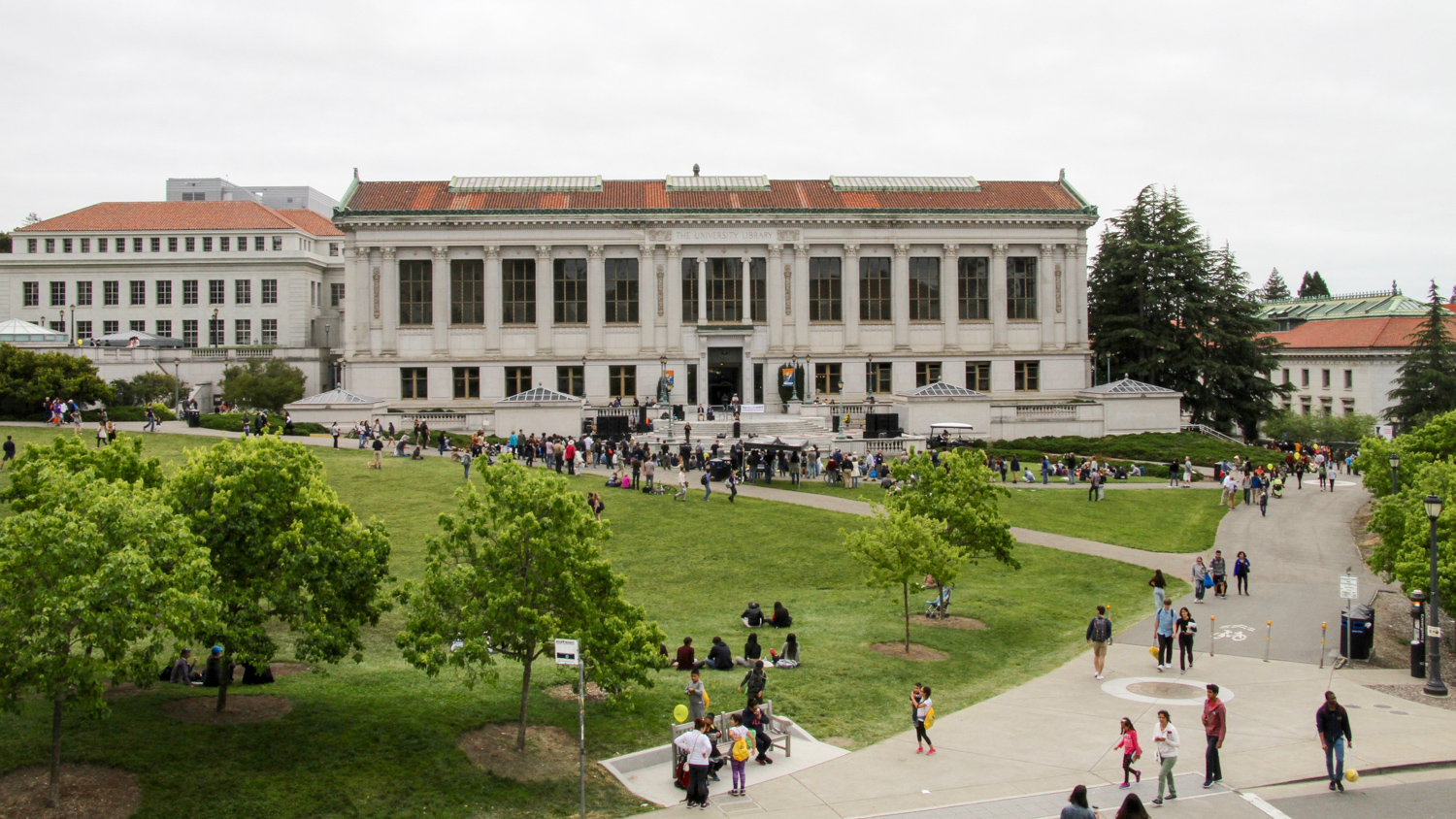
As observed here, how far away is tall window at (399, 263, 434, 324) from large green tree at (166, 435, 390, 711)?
185 ft

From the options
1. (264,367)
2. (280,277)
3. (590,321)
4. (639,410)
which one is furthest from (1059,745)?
(280,277)

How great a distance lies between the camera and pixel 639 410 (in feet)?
207

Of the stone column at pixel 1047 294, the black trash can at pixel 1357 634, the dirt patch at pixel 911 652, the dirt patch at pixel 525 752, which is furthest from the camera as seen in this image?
the stone column at pixel 1047 294

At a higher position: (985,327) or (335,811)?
(985,327)

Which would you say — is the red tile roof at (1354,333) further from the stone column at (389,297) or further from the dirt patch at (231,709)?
the dirt patch at (231,709)

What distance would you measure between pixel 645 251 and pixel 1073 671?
5385 cm

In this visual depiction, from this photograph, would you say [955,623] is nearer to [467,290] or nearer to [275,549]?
[275,549]

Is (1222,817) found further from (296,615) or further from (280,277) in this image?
(280,277)

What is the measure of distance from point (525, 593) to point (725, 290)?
58155 millimetres

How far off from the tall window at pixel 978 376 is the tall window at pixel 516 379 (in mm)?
30282

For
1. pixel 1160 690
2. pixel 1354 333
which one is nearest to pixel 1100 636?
pixel 1160 690

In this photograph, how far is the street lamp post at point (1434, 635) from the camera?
23.5m

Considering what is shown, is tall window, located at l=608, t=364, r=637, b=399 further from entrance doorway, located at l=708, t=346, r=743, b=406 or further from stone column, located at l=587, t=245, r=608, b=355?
entrance doorway, located at l=708, t=346, r=743, b=406

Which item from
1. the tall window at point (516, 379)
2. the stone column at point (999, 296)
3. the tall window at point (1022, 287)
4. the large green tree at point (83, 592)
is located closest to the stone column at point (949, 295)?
the stone column at point (999, 296)
